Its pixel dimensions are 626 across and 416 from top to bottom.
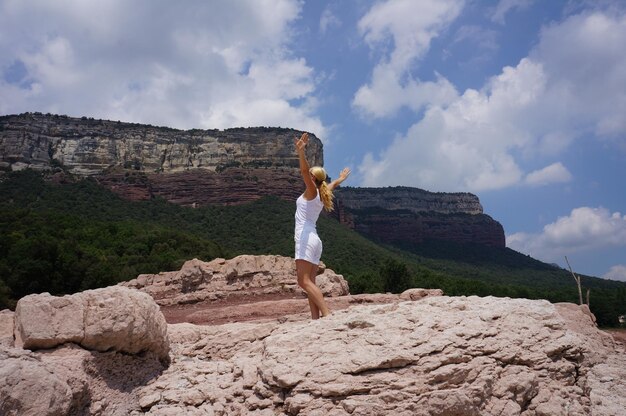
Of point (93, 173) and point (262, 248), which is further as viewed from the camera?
point (93, 173)

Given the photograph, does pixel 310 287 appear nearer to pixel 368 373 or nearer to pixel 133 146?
pixel 368 373

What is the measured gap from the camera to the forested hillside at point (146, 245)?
2402 cm

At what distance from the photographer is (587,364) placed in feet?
16.7

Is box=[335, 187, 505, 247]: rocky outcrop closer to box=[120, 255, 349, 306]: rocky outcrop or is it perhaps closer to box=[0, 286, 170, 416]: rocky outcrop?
box=[120, 255, 349, 306]: rocky outcrop

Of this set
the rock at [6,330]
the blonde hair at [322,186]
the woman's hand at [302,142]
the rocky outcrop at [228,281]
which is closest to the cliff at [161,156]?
the rocky outcrop at [228,281]

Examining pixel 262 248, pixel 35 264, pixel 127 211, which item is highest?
pixel 127 211

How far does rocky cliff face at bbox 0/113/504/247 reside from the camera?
78.7 m

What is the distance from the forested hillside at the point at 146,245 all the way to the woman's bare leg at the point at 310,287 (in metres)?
18.2

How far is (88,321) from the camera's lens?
15.1ft

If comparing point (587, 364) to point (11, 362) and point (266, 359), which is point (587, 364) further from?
point (11, 362)

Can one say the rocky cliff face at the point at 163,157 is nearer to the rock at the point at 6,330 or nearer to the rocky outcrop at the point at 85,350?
the rock at the point at 6,330

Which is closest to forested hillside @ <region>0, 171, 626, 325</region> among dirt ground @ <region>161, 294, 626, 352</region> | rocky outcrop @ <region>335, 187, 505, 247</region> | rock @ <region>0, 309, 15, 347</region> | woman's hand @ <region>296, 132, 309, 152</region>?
dirt ground @ <region>161, 294, 626, 352</region>

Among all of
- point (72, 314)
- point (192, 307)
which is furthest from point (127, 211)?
point (72, 314)

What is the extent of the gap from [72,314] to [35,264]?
21.7m
